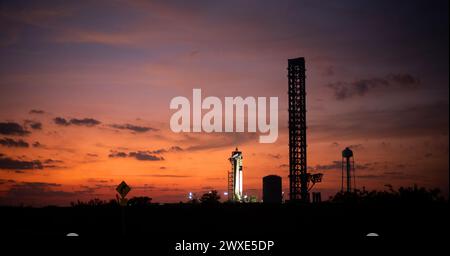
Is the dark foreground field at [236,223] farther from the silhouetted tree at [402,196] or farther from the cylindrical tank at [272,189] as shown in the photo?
the cylindrical tank at [272,189]

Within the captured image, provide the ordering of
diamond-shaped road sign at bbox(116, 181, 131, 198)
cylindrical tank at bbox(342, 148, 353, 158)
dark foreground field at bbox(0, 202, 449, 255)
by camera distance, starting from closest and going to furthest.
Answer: dark foreground field at bbox(0, 202, 449, 255)
diamond-shaped road sign at bbox(116, 181, 131, 198)
cylindrical tank at bbox(342, 148, 353, 158)

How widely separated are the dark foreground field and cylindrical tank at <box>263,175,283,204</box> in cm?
3860

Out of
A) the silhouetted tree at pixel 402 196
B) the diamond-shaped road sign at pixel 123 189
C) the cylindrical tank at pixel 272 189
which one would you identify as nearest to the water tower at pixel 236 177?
the cylindrical tank at pixel 272 189

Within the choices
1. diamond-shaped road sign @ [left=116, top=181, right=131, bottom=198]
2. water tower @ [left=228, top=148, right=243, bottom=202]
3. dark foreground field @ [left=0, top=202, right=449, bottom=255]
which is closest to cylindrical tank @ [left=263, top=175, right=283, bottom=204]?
water tower @ [left=228, top=148, right=243, bottom=202]

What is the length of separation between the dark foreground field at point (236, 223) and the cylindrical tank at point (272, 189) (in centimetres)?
3860

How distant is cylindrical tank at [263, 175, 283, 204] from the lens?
81812mm

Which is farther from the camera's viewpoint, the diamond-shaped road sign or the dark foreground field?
the diamond-shaped road sign

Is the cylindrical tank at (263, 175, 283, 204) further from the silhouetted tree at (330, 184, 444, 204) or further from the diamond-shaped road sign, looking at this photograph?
the diamond-shaped road sign

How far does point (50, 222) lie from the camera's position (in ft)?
126

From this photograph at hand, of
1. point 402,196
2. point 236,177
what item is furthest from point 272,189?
point 402,196
